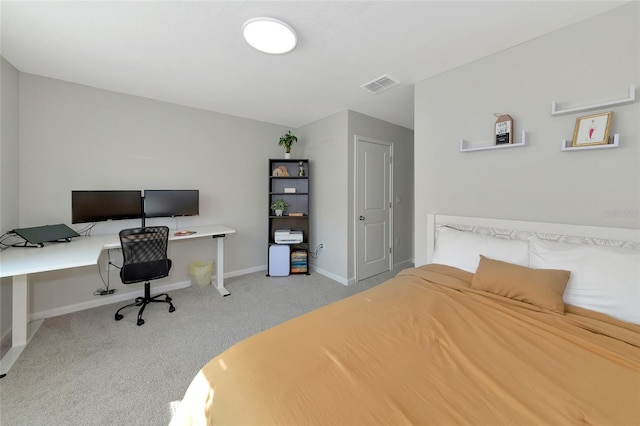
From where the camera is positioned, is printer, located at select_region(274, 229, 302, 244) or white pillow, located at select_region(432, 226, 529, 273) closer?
white pillow, located at select_region(432, 226, 529, 273)

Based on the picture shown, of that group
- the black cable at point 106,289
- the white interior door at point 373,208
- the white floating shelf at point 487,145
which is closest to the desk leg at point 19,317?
the black cable at point 106,289

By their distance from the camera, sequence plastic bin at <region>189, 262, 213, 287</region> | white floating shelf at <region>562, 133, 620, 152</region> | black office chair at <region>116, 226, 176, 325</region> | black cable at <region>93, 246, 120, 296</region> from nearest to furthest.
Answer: white floating shelf at <region>562, 133, 620, 152</region> → black office chair at <region>116, 226, 176, 325</region> → black cable at <region>93, 246, 120, 296</region> → plastic bin at <region>189, 262, 213, 287</region>

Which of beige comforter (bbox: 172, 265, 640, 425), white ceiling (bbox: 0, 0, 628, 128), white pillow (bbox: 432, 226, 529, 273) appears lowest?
beige comforter (bbox: 172, 265, 640, 425)

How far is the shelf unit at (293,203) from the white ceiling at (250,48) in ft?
4.59

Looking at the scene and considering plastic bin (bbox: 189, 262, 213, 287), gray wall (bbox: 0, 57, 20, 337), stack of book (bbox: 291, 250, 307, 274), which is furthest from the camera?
stack of book (bbox: 291, 250, 307, 274)

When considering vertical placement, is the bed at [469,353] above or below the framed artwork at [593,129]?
below

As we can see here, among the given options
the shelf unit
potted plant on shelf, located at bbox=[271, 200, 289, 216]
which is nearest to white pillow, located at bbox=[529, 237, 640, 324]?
the shelf unit

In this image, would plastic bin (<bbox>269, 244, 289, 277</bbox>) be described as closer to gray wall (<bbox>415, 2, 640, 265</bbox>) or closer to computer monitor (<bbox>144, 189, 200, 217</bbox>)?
computer monitor (<bbox>144, 189, 200, 217</bbox>)

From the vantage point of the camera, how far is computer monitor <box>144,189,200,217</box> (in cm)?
298

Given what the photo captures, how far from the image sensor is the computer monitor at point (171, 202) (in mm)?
2984

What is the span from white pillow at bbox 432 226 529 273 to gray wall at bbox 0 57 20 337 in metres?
3.94

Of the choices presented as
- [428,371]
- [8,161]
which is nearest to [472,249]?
[428,371]

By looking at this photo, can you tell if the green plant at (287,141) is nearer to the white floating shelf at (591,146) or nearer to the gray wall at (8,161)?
the gray wall at (8,161)

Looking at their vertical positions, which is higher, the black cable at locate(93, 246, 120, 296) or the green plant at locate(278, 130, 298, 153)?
the green plant at locate(278, 130, 298, 153)
